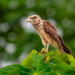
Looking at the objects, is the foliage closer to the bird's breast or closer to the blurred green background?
the bird's breast

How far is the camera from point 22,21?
1386cm

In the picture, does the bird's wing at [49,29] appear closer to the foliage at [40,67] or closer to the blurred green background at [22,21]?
the foliage at [40,67]

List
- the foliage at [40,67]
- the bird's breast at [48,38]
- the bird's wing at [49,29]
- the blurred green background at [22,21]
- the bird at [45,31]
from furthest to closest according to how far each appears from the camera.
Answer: the blurred green background at [22,21] < the bird's wing at [49,29] < the bird's breast at [48,38] < the bird at [45,31] < the foliage at [40,67]

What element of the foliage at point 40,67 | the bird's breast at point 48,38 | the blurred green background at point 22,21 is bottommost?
the foliage at point 40,67

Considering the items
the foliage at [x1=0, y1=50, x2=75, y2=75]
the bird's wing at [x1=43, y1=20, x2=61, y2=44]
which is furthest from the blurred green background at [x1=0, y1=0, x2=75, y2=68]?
the foliage at [x1=0, y1=50, x2=75, y2=75]

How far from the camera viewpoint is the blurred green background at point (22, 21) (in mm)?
13391

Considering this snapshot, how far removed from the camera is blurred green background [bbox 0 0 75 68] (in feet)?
43.9

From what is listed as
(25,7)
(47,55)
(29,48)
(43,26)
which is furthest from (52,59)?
(25,7)

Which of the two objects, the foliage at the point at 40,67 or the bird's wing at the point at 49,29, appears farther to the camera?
the bird's wing at the point at 49,29

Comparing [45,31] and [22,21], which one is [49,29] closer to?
[45,31]

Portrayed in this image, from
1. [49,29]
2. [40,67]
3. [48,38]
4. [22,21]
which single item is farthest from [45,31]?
[22,21]

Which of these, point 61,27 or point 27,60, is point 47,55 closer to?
point 27,60

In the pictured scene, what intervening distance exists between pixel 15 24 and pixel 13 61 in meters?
1.49

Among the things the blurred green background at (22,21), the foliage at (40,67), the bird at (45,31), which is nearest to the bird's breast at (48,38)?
the bird at (45,31)
